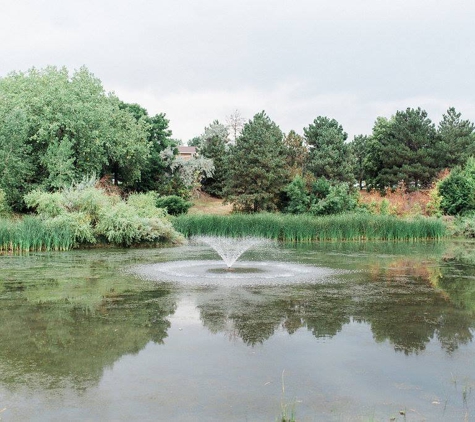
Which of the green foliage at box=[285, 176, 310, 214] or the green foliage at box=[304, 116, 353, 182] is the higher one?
the green foliage at box=[304, 116, 353, 182]

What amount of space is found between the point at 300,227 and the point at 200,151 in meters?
28.3

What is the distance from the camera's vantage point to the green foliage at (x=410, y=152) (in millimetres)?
49031

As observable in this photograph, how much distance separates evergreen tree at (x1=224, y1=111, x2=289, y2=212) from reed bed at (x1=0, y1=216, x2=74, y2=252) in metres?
21.8

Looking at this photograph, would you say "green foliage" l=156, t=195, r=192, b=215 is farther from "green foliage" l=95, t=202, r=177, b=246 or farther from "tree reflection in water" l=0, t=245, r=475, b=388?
"tree reflection in water" l=0, t=245, r=475, b=388

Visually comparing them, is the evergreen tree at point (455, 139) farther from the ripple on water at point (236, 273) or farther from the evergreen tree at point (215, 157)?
the ripple on water at point (236, 273)

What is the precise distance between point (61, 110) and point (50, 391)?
1246 inches

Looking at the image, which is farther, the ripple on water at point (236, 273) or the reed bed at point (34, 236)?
the reed bed at point (34, 236)

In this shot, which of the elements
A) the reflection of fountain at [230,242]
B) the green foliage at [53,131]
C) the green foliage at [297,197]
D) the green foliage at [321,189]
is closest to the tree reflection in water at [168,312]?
the reflection of fountain at [230,242]

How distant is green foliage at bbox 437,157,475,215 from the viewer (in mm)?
37625

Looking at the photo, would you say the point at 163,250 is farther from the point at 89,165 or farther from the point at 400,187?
the point at 400,187

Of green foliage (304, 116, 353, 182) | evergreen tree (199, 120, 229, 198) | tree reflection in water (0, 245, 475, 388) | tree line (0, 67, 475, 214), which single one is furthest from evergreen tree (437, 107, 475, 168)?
tree reflection in water (0, 245, 475, 388)

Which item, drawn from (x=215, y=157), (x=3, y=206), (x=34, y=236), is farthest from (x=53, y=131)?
(x=215, y=157)

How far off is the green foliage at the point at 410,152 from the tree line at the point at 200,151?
11 cm

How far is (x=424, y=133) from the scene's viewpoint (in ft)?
167
